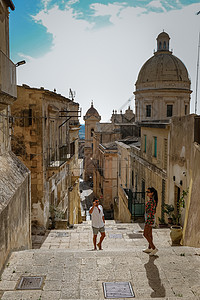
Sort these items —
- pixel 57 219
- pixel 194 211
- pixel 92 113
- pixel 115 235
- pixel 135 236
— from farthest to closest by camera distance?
pixel 92 113 < pixel 57 219 < pixel 115 235 < pixel 135 236 < pixel 194 211

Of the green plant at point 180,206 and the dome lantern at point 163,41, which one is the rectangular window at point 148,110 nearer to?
the dome lantern at point 163,41

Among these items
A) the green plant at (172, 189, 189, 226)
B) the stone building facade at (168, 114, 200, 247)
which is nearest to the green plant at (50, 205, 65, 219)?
the stone building facade at (168, 114, 200, 247)

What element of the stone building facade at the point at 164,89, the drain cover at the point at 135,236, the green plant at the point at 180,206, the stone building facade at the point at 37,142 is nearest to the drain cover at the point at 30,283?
the green plant at the point at 180,206

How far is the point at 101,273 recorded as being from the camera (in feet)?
18.8

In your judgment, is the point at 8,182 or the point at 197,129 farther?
the point at 197,129

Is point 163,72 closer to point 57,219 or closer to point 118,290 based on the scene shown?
point 57,219

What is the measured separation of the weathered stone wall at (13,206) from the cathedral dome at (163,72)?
2516cm

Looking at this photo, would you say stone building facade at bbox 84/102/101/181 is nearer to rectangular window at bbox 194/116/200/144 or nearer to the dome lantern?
the dome lantern

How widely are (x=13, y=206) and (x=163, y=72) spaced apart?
28045 millimetres

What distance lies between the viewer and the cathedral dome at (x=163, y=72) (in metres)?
31.5

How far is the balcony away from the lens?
7.14m

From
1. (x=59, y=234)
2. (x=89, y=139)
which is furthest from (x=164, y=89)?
(x=59, y=234)

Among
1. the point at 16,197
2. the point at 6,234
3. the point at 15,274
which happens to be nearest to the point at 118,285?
the point at 15,274

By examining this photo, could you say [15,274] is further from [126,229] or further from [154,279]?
[126,229]
